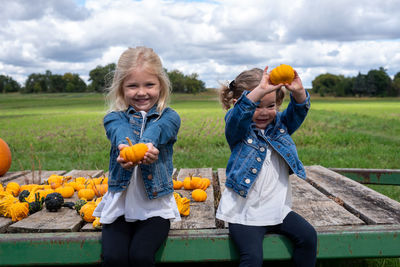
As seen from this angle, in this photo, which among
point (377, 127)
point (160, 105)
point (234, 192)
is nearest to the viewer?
point (234, 192)

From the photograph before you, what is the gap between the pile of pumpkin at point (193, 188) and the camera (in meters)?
2.90

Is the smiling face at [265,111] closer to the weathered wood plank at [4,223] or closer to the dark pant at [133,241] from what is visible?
the dark pant at [133,241]

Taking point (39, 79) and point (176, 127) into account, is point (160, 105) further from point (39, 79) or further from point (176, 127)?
point (39, 79)

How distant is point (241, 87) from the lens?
2777 mm

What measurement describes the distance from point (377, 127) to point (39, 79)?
295 feet

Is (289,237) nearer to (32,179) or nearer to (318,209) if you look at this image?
(318,209)

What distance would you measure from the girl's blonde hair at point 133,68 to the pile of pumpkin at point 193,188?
72 cm

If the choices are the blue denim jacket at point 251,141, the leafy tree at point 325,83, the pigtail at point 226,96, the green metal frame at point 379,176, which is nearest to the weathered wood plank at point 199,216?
the blue denim jacket at point 251,141

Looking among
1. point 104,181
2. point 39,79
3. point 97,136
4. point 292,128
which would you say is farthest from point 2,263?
point 39,79

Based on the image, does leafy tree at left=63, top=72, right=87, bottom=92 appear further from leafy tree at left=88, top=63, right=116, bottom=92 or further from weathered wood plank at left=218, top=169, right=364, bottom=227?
weathered wood plank at left=218, top=169, right=364, bottom=227

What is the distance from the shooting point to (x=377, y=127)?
13.5 meters

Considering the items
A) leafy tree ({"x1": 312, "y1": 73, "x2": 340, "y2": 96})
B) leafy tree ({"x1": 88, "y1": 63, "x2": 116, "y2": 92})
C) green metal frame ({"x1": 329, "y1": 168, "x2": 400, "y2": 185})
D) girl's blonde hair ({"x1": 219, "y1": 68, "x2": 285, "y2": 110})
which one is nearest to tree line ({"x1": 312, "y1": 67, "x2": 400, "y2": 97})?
leafy tree ({"x1": 312, "y1": 73, "x2": 340, "y2": 96})

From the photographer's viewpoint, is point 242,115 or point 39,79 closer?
point 242,115

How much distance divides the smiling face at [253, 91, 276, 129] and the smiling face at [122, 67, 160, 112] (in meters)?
0.74
